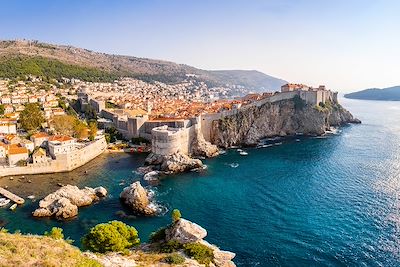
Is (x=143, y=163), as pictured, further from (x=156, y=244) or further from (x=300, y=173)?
(x=156, y=244)

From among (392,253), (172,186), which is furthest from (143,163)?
(392,253)

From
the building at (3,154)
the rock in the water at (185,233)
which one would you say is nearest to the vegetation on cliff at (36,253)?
the rock in the water at (185,233)

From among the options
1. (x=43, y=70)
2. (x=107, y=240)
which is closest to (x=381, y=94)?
(x=43, y=70)

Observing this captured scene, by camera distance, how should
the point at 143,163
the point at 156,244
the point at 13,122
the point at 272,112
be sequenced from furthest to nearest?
the point at 272,112 < the point at 13,122 < the point at 143,163 < the point at 156,244

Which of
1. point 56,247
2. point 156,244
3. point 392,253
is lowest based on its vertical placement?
point 392,253

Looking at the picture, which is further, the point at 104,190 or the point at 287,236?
the point at 104,190
